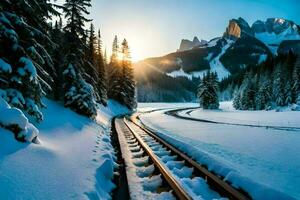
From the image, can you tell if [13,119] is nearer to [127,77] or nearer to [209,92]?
[127,77]

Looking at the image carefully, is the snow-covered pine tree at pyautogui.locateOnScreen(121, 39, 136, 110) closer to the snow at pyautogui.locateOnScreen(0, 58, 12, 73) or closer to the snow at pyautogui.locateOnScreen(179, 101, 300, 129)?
the snow at pyautogui.locateOnScreen(179, 101, 300, 129)

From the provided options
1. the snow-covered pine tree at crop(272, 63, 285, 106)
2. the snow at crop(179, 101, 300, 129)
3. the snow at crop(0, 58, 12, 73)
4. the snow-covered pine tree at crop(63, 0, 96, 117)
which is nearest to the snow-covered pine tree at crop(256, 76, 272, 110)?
the snow-covered pine tree at crop(272, 63, 285, 106)

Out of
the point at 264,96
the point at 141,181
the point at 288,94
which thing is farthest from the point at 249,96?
the point at 141,181

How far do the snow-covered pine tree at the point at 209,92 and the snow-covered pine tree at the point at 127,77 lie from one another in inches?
861

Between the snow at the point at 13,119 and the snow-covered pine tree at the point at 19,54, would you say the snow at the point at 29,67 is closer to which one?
the snow-covered pine tree at the point at 19,54

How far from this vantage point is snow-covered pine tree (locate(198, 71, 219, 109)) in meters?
70.8

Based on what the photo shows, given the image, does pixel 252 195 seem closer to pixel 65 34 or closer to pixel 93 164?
pixel 93 164

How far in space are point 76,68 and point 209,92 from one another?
54618 mm

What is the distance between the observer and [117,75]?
57688mm

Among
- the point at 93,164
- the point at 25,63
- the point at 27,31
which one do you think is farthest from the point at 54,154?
the point at 27,31

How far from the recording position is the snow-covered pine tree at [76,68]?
2177cm

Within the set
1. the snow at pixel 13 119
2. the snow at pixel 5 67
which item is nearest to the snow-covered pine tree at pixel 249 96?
the snow at pixel 5 67

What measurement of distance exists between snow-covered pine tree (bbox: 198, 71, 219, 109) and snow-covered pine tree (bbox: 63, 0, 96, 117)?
51684 mm

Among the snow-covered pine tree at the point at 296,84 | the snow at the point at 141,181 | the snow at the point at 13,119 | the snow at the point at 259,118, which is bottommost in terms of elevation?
the snow at the point at 259,118
